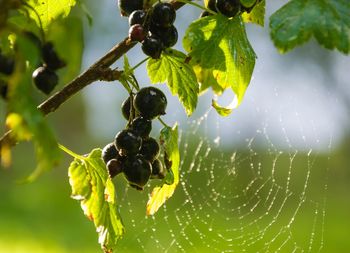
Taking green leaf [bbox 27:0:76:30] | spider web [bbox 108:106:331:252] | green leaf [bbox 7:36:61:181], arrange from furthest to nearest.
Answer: spider web [bbox 108:106:331:252]
green leaf [bbox 27:0:76:30]
green leaf [bbox 7:36:61:181]

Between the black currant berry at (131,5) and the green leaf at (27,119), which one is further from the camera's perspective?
the black currant berry at (131,5)

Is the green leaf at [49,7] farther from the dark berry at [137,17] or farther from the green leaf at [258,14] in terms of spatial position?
the green leaf at [258,14]

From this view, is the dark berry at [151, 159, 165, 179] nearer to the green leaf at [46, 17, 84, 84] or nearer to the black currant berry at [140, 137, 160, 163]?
the black currant berry at [140, 137, 160, 163]

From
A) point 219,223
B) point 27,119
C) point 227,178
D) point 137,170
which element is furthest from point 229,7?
point 227,178

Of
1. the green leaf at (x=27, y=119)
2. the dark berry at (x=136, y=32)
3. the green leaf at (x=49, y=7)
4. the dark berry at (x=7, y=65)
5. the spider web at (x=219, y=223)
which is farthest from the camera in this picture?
the spider web at (x=219, y=223)

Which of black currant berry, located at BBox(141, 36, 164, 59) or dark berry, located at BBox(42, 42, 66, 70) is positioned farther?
black currant berry, located at BBox(141, 36, 164, 59)

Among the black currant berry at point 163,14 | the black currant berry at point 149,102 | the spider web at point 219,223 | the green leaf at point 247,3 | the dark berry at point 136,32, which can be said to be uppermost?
the spider web at point 219,223

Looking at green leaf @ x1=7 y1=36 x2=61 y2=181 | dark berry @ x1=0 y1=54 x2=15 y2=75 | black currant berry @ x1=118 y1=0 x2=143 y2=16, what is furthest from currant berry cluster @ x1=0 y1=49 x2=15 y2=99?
black currant berry @ x1=118 y1=0 x2=143 y2=16

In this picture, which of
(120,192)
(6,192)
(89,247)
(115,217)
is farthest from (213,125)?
(115,217)

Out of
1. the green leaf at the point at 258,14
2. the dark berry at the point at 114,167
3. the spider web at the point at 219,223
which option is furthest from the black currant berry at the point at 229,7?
the spider web at the point at 219,223
